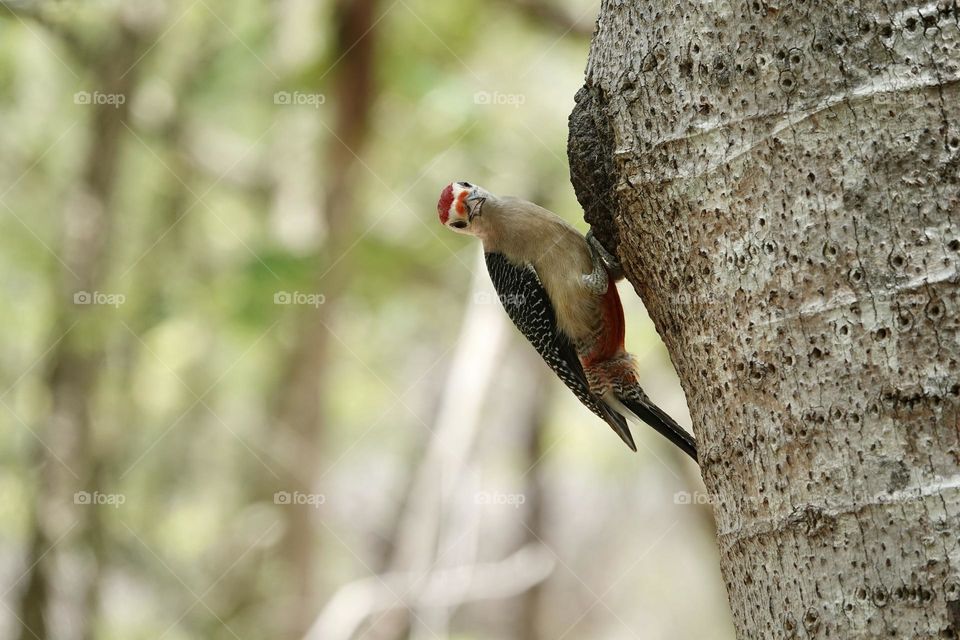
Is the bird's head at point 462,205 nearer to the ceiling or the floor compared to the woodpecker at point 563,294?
nearer to the ceiling

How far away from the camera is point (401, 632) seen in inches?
321

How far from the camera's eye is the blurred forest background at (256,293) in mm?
7141

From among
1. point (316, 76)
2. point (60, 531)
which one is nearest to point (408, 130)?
point (316, 76)

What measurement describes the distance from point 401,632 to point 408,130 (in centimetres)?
421

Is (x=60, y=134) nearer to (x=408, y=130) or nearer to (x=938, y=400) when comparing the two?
(x=408, y=130)

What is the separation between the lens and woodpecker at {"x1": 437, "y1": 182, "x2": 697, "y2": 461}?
3846 millimetres
